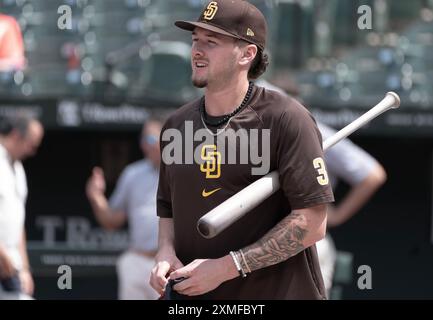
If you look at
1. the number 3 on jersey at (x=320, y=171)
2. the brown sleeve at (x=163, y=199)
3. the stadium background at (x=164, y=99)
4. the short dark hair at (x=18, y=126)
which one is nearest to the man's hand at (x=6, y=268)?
the short dark hair at (x=18, y=126)

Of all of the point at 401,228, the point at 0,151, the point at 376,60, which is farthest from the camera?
the point at 376,60

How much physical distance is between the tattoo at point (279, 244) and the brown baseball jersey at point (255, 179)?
0.05 meters

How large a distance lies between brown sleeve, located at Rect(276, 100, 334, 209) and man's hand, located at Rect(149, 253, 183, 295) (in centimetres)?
40

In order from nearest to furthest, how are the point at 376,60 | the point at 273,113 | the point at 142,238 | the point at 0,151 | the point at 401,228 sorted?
the point at 273,113 → the point at 0,151 → the point at 142,238 → the point at 401,228 → the point at 376,60

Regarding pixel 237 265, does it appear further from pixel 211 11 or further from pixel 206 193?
pixel 211 11

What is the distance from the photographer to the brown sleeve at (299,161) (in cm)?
283

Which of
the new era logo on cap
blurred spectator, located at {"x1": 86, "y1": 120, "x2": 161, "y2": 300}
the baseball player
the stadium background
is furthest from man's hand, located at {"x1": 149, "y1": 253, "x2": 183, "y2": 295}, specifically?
the stadium background

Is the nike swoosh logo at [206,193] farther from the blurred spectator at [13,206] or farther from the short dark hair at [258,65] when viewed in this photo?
the blurred spectator at [13,206]

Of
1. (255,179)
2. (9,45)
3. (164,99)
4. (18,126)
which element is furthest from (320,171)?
(9,45)

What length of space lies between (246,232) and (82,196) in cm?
487

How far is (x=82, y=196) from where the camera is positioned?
764 centimetres

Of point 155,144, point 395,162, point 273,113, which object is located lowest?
point 395,162
